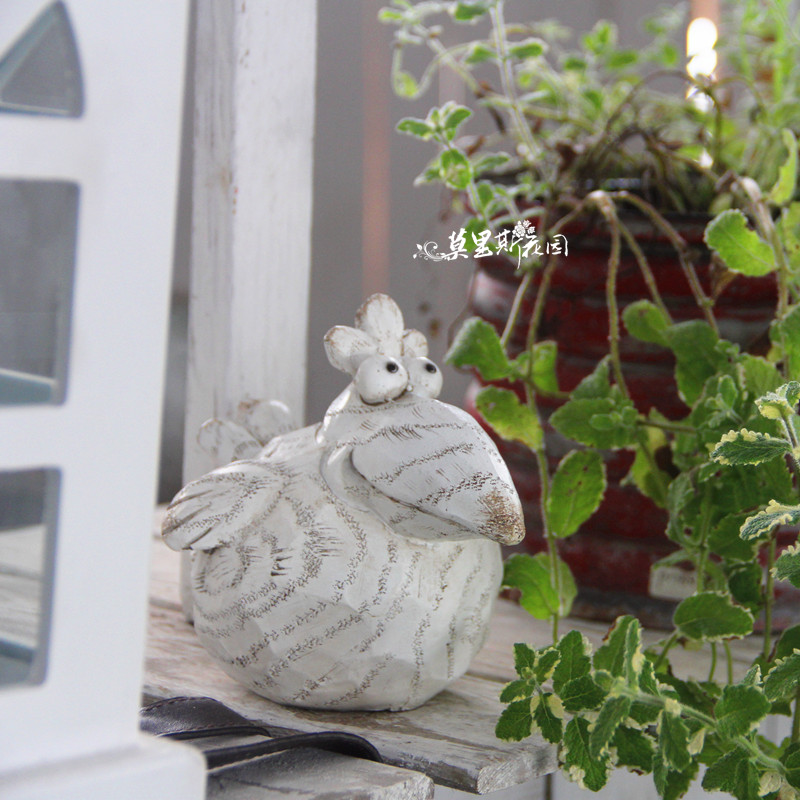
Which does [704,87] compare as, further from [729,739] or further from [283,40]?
[729,739]

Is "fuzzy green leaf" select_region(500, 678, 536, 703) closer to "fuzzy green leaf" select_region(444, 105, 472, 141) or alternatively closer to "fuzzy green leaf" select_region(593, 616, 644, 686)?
"fuzzy green leaf" select_region(593, 616, 644, 686)

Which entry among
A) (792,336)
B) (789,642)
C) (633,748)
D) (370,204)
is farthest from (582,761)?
(370,204)

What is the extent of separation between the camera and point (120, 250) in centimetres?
32

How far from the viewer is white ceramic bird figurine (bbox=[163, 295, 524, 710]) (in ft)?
1.60

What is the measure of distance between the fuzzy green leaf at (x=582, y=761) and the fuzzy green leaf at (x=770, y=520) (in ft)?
0.37

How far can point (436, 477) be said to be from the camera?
1.54 feet

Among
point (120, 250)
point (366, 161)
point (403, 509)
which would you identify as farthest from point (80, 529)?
point (366, 161)

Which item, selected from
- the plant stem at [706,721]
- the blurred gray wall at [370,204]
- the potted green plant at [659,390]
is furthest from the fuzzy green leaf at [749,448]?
the blurred gray wall at [370,204]

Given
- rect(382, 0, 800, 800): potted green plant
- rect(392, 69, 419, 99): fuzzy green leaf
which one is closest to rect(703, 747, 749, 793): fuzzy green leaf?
rect(382, 0, 800, 800): potted green plant

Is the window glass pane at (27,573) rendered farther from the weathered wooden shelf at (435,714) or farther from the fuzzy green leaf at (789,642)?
the fuzzy green leaf at (789,642)

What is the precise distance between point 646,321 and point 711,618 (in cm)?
18

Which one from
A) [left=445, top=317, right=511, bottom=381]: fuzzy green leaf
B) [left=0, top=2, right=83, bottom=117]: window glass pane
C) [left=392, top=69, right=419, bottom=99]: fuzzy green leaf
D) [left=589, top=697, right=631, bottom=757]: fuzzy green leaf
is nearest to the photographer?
[left=0, top=2, right=83, bottom=117]: window glass pane

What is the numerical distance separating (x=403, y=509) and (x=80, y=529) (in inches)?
7.5

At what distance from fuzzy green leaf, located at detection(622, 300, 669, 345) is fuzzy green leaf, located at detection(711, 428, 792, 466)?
188mm
